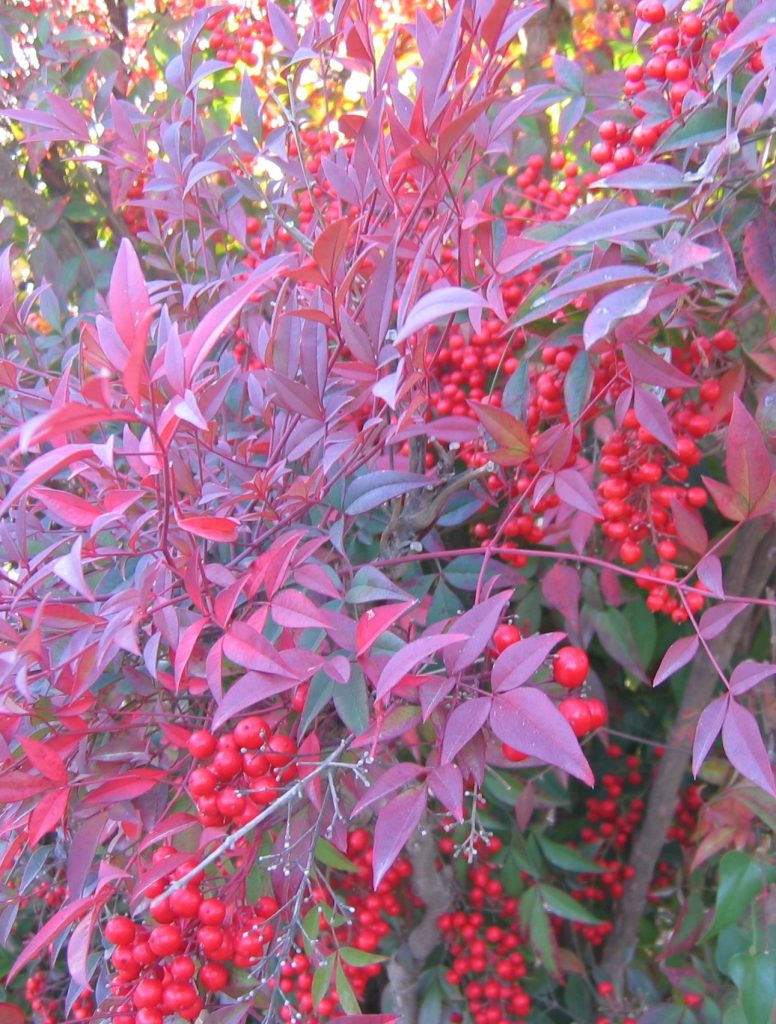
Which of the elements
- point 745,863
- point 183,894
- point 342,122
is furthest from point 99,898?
point 745,863

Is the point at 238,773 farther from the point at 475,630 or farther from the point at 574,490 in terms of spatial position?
the point at 574,490

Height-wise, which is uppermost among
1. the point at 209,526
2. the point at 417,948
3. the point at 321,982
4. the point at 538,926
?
the point at 209,526

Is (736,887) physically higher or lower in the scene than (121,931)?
lower

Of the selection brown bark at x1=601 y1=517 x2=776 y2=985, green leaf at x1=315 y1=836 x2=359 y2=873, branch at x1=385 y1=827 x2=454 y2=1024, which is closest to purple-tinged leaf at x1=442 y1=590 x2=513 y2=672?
green leaf at x1=315 y1=836 x2=359 y2=873

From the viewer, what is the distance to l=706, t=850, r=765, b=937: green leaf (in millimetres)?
1080

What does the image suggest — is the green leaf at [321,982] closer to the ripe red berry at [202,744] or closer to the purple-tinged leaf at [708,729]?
the ripe red berry at [202,744]

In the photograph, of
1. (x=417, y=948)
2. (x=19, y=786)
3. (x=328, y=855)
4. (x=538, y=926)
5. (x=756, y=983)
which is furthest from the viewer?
(x=417, y=948)

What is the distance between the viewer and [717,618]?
0.70 m

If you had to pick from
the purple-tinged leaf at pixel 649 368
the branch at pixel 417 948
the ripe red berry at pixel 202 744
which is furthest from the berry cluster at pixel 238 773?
the branch at pixel 417 948

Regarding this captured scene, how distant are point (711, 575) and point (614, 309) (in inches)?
10.5

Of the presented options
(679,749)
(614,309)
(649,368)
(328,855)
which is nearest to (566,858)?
(679,749)

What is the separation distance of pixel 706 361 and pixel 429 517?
31 cm

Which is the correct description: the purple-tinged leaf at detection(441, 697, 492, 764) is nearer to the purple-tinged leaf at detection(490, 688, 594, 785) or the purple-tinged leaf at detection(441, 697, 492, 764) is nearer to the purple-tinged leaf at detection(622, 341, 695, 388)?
the purple-tinged leaf at detection(490, 688, 594, 785)

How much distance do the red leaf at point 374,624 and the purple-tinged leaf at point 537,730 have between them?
0.30ft
